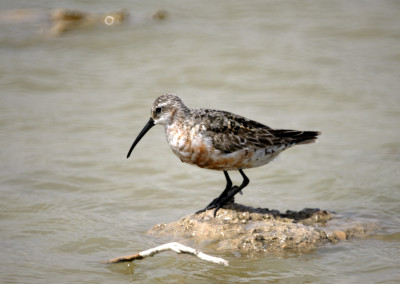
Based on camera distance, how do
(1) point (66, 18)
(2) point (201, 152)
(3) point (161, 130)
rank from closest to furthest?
(2) point (201, 152)
(3) point (161, 130)
(1) point (66, 18)

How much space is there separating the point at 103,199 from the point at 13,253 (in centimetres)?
251

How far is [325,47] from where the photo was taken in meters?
17.1

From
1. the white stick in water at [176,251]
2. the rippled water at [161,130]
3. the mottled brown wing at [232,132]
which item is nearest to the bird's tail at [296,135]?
the mottled brown wing at [232,132]

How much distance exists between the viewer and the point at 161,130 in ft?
47.1

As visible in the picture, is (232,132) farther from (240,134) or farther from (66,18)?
(66,18)

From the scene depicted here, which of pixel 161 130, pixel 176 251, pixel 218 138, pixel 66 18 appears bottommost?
pixel 176 251

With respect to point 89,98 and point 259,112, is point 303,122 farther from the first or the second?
point 89,98

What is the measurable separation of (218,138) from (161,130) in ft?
19.3

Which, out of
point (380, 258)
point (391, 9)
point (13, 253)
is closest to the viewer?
point (380, 258)

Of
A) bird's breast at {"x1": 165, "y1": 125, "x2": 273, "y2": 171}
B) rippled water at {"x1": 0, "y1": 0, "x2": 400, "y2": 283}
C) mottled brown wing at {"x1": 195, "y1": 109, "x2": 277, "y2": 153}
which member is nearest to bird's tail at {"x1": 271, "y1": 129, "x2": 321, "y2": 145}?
mottled brown wing at {"x1": 195, "y1": 109, "x2": 277, "y2": 153}

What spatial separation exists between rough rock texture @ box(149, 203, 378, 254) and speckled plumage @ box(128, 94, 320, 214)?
0.27 m

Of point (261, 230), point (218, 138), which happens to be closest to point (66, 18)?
point (218, 138)

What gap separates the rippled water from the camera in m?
8.21

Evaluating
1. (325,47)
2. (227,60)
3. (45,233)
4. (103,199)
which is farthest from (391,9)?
(45,233)
